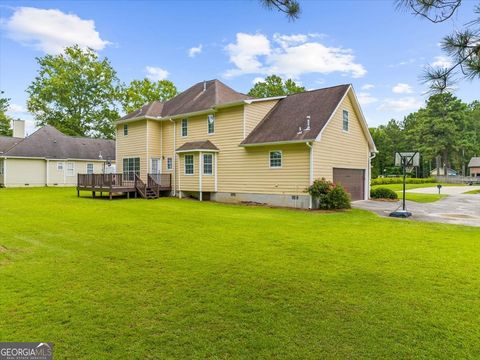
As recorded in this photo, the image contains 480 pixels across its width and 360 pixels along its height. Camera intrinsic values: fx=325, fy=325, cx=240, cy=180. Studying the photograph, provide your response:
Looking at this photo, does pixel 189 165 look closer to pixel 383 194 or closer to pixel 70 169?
pixel 383 194

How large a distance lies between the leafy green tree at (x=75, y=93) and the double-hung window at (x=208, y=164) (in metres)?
29.9

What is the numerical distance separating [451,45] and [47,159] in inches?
1300

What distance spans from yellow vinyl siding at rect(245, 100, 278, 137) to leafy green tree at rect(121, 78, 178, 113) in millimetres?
24556

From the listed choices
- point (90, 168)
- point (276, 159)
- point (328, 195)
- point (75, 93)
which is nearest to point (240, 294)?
point (328, 195)

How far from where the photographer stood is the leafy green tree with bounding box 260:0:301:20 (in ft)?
13.8

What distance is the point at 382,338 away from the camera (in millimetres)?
3336

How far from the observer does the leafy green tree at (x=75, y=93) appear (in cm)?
4072

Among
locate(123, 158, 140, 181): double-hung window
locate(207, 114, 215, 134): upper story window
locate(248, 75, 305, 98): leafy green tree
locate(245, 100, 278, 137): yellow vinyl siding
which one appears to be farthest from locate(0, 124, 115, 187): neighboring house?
locate(248, 75, 305, 98): leafy green tree

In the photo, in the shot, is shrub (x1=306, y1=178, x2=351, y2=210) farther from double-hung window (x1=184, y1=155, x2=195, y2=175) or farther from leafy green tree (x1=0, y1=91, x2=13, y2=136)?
leafy green tree (x1=0, y1=91, x2=13, y2=136)

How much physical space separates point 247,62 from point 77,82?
80.9ft

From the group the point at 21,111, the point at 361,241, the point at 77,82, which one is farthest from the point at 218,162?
the point at 21,111

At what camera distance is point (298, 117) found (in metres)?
16.7

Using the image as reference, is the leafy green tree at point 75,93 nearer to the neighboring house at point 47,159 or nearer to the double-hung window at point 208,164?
the neighboring house at point 47,159

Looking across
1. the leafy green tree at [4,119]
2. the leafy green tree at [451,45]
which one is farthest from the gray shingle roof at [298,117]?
the leafy green tree at [4,119]
